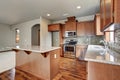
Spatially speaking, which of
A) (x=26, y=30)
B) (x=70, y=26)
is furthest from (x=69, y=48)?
(x=26, y=30)

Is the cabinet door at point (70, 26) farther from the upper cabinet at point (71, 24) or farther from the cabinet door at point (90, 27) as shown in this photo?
the cabinet door at point (90, 27)

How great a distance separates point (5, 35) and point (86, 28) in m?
7.14

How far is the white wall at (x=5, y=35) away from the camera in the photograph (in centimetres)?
773

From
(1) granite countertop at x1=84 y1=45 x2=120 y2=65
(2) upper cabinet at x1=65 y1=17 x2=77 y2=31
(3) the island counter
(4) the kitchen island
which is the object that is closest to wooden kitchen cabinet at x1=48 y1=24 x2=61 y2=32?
(2) upper cabinet at x1=65 y1=17 x2=77 y2=31

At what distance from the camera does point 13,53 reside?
3.49 m

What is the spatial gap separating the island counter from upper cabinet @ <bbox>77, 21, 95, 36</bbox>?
111 inches

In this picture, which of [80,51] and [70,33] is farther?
[70,33]

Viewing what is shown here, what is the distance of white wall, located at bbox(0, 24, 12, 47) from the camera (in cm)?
773

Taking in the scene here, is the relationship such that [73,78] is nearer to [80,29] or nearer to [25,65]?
[25,65]

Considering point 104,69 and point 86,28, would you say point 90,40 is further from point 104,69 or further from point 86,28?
point 104,69

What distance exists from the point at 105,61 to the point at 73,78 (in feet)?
5.85

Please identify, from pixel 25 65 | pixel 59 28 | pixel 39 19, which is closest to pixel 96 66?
pixel 25 65

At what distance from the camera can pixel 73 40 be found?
5.96 metres

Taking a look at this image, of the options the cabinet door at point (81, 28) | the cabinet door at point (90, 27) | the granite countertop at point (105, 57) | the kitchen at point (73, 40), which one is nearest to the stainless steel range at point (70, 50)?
the kitchen at point (73, 40)
